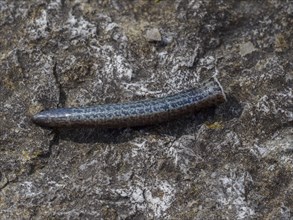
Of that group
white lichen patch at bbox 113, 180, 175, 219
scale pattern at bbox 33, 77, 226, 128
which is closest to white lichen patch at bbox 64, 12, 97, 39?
scale pattern at bbox 33, 77, 226, 128

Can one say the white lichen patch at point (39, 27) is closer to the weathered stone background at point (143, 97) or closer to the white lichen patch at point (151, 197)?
the weathered stone background at point (143, 97)

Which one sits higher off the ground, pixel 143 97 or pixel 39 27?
pixel 39 27

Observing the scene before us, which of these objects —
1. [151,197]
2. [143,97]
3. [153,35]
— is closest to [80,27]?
[153,35]

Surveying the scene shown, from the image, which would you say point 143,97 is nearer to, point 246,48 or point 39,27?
point 246,48

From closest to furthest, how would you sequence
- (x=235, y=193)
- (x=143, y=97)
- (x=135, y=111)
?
(x=235, y=193) → (x=135, y=111) → (x=143, y=97)

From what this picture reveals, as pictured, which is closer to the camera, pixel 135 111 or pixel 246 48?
pixel 135 111

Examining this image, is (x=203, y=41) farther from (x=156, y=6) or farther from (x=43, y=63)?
(x=43, y=63)

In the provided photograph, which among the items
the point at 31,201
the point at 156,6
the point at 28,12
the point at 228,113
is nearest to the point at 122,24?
the point at 156,6
